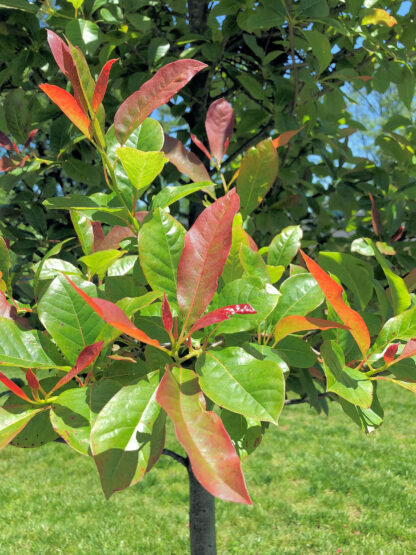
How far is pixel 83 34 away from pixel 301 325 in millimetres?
1095

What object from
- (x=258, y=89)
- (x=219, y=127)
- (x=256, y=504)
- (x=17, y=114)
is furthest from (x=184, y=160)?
(x=256, y=504)

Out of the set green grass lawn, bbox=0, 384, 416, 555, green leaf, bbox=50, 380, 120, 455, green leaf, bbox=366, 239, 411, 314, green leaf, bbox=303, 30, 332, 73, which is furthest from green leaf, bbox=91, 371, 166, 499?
green grass lawn, bbox=0, 384, 416, 555

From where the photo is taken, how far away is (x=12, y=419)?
615 millimetres

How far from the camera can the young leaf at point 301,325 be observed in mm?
659

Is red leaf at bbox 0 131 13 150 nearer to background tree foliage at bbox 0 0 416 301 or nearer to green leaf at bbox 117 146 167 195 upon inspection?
background tree foliage at bbox 0 0 416 301

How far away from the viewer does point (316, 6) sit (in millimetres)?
1395

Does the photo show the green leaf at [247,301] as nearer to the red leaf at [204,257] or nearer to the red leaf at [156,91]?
the red leaf at [204,257]

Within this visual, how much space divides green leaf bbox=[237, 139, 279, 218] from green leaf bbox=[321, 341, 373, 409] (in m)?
0.41

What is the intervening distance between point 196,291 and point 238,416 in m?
0.24

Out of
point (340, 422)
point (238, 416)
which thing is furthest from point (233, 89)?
point (340, 422)

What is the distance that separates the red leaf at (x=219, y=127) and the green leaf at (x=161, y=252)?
41 centimetres

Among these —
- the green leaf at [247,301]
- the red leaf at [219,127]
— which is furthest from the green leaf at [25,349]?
the red leaf at [219,127]

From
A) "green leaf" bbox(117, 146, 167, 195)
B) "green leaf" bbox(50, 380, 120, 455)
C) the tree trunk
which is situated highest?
"green leaf" bbox(117, 146, 167, 195)

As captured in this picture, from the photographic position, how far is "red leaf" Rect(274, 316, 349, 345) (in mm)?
659
